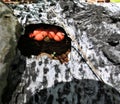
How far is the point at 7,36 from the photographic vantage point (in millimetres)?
4102

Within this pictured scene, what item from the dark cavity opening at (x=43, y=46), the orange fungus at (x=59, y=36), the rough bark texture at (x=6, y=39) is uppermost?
the rough bark texture at (x=6, y=39)

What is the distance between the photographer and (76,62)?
420 centimetres

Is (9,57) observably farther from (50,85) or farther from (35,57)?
(50,85)

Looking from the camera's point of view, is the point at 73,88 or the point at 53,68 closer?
the point at 73,88

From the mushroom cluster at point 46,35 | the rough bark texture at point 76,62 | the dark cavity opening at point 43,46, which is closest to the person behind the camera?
the rough bark texture at point 76,62

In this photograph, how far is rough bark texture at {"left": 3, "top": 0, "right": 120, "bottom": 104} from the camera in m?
3.72

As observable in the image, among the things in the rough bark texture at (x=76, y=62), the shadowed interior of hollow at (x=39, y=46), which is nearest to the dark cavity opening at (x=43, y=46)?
the shadowed interior of hollow at (x=39, y=46)

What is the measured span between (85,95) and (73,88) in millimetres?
196

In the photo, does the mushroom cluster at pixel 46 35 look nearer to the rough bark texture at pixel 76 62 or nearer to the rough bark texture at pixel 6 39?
the rough bark texture at pixel 76 62

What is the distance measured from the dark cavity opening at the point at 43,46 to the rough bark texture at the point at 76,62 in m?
0.12

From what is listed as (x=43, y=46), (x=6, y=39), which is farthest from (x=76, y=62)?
(x=6, y=39)

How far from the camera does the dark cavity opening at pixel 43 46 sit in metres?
4.41

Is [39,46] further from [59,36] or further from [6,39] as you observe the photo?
[6,39]

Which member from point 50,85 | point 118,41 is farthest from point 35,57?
point 118,41
